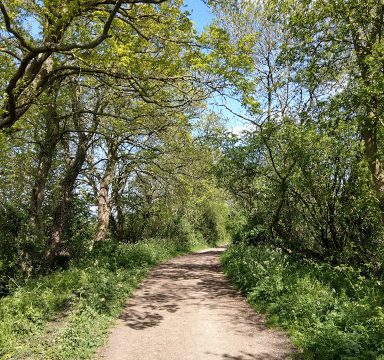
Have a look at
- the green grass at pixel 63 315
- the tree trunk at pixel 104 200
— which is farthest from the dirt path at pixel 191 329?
the tree trunk at pixel 104 200

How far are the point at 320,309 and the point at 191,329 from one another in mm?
2662

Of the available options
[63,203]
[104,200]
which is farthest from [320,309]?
[104,200]

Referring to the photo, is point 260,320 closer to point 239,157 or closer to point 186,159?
point 239,157

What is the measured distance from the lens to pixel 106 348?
6.79 m

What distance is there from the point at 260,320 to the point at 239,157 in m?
7.75

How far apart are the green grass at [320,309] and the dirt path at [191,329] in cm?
41

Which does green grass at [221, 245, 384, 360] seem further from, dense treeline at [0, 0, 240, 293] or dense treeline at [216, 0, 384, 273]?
dense treeline at [0, 0, 240, 293]

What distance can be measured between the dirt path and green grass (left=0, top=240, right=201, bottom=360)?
0.36 metres

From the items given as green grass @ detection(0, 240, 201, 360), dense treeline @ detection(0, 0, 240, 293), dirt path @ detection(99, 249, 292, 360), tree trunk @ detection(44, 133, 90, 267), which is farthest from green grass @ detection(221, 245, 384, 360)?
tree trunk @ detection(44, 133, 90, 267)

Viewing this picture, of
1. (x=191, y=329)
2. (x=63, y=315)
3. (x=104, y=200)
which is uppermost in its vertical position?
(x=104, y=200)

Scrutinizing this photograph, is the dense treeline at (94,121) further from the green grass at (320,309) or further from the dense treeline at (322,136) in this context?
the green grass at (320,309)

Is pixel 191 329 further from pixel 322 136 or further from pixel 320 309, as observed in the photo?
pixel 322 136

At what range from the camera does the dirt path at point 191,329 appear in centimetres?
649

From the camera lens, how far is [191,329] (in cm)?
781
